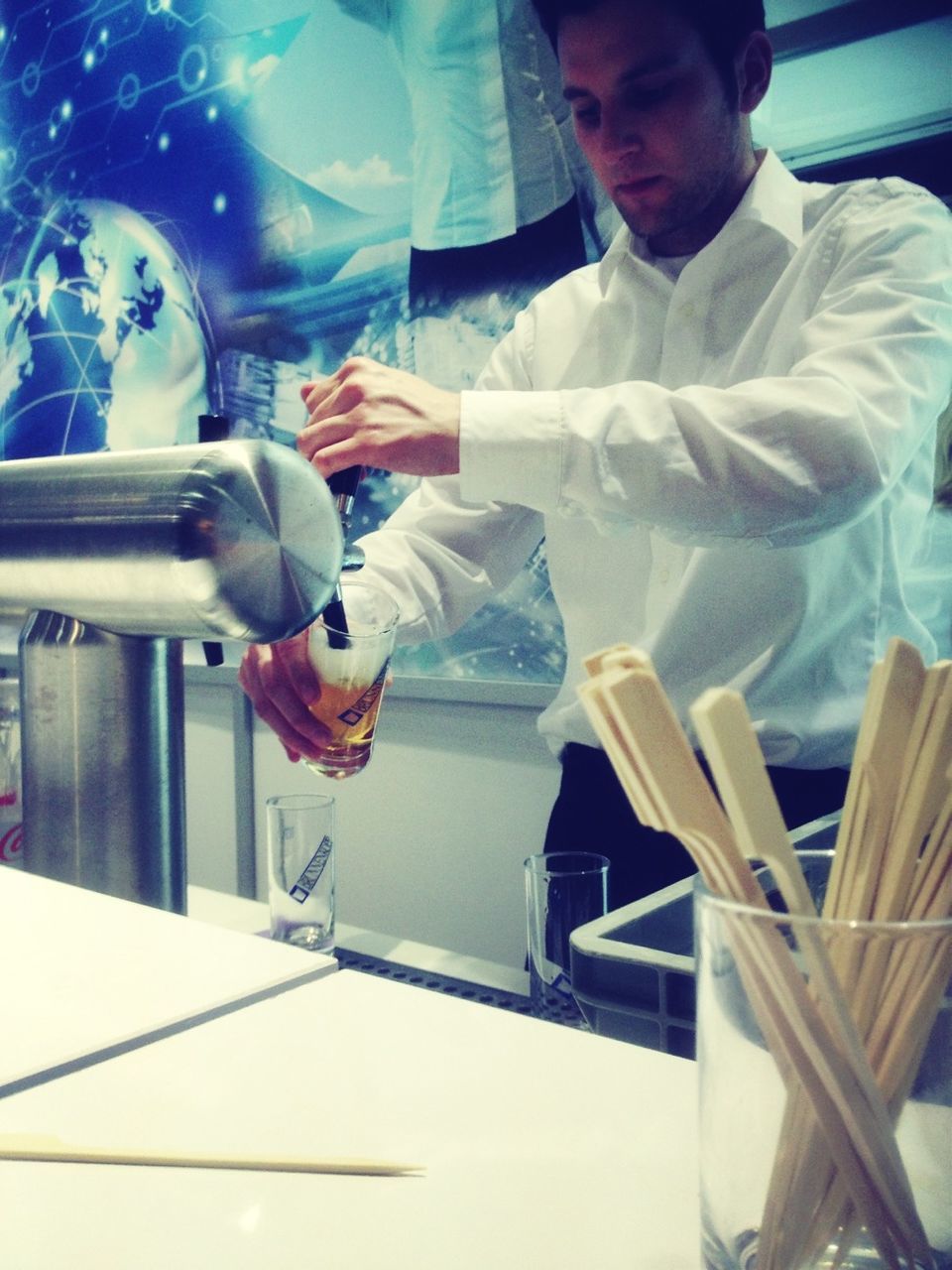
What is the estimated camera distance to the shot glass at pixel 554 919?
87 centimetres

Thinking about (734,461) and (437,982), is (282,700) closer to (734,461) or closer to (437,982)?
(437,982)

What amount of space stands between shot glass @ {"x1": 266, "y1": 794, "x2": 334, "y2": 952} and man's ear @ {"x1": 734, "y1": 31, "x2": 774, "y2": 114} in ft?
3.82

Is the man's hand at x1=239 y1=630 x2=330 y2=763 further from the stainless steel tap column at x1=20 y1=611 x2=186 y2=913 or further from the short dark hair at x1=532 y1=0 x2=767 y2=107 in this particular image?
the short dark hair at x1=532 y1=0 x2=767 y2=107

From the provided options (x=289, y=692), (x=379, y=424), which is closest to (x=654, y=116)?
(x=379, y=424)

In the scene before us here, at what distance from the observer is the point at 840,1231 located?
332 millimetres

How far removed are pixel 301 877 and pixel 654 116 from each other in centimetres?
108

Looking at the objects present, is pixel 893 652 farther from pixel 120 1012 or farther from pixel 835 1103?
pixel 120 1012

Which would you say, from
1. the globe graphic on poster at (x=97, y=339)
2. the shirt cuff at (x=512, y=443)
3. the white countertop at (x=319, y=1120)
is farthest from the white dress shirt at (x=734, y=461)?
the globe graphic on poster at (x=97, y=339)

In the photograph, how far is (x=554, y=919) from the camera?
2.91 feet

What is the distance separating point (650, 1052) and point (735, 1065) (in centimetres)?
22

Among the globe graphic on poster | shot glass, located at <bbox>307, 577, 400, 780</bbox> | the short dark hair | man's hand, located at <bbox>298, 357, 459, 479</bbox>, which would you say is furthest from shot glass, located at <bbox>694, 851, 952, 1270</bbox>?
the globe graphic on poster

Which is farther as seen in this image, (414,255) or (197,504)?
(414,255)

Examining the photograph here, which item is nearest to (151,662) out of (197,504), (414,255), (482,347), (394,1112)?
(197,504)

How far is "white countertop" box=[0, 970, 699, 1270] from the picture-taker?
39 cm
